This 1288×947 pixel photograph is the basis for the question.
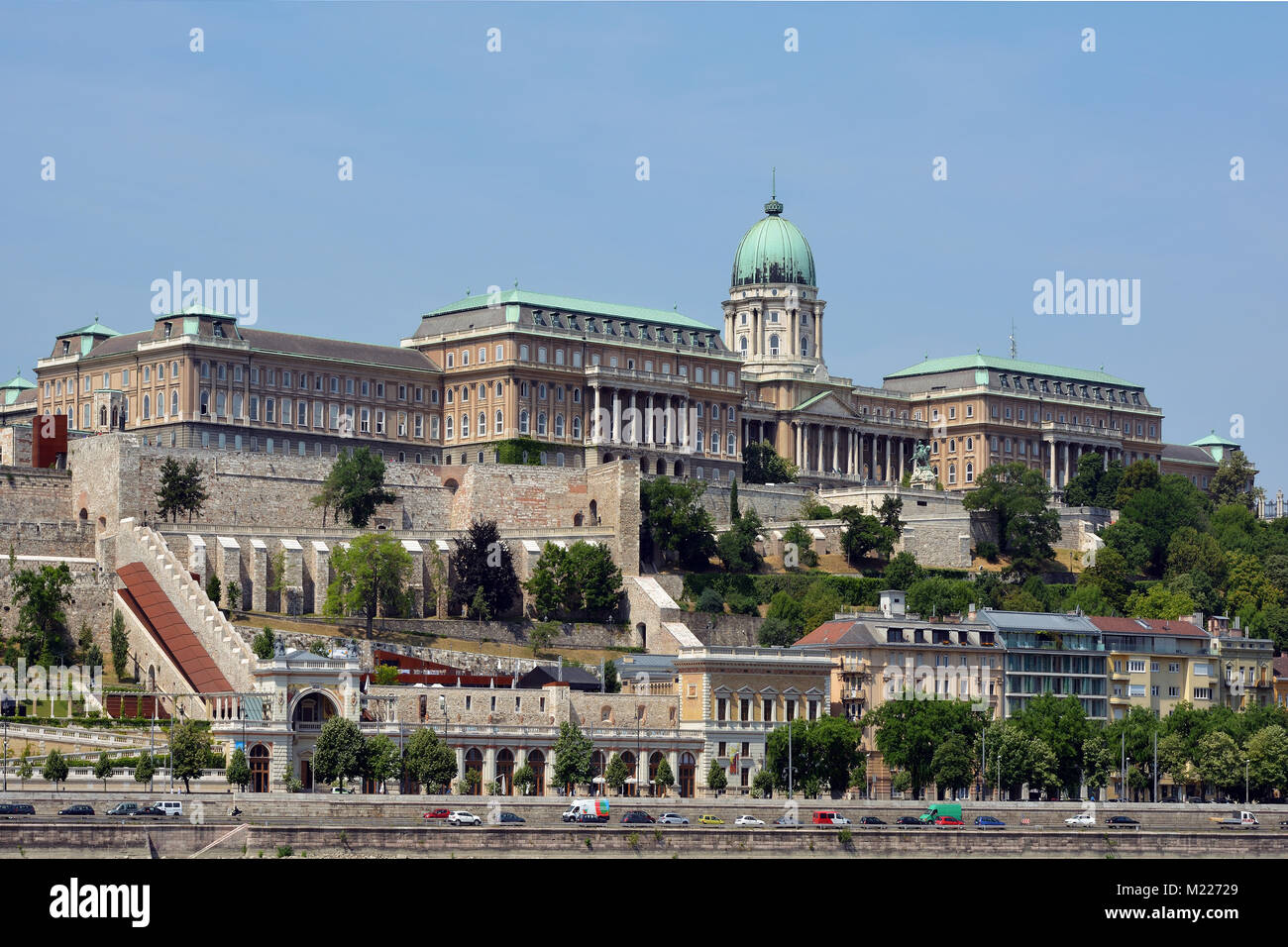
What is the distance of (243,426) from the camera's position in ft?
614

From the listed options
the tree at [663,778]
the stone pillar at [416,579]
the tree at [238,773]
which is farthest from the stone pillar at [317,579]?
the tree at [238,773]

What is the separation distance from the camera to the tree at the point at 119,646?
483 ft

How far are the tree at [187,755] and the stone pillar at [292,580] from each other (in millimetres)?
35915

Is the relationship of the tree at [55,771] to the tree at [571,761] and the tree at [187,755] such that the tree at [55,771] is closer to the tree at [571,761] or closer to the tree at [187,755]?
the tree at [187,755]

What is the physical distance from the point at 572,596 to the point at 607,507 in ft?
43.0

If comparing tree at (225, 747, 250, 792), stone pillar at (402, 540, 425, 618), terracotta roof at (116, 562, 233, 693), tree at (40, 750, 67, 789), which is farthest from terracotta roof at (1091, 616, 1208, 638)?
tree at (40, 750, 67, 789)

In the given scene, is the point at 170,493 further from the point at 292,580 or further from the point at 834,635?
the point at 834,635

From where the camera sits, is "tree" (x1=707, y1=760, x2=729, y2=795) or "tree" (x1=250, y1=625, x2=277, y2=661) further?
"tree" (x1=250, y1=625, x2=277, y2=661)

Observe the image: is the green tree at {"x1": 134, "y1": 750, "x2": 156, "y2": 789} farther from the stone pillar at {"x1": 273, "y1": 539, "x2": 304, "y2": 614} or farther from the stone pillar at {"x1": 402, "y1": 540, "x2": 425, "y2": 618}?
the stone pillar at {"x1": 402, "y1": 540, "x2": 425, "y2": 618}

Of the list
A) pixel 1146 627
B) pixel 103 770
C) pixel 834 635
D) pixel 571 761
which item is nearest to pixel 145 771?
pixel 103 770

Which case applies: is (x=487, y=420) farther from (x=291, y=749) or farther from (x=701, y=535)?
(x=291, y=749)

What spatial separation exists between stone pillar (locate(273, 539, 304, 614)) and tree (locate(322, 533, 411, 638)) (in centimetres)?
172

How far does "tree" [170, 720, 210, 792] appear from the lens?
12100 cm

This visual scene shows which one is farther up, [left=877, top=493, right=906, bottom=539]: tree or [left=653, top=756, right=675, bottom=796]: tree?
[left=877, top=493, right=906, bottom=539]: tree
